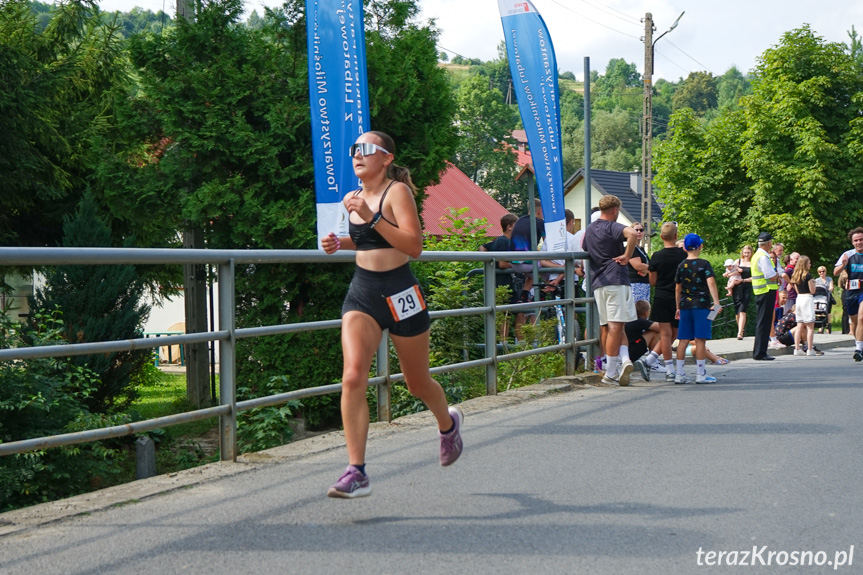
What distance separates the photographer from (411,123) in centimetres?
1593

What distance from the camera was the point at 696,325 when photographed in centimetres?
1155

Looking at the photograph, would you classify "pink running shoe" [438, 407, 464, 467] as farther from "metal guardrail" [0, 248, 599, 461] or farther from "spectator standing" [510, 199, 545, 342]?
"spectator standing" [510, 199, 545, 342]

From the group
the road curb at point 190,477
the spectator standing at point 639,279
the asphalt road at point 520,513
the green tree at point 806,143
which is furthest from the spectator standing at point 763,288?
the green tree at point 806,143

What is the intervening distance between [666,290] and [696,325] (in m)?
0.54

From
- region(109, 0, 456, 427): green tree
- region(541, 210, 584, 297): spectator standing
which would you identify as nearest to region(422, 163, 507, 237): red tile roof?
region(109, 0, 456, 427): green tree

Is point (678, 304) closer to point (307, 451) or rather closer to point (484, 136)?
point (307, 451)

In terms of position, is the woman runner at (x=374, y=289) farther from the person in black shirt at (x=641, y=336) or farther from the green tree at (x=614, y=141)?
the green tree at (x=614, y=141)

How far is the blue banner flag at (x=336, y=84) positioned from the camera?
11.8 m

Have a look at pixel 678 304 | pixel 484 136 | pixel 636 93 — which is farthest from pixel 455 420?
pixel 636 93

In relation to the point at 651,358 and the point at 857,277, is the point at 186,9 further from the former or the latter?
the point at 857,277

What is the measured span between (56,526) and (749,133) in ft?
127

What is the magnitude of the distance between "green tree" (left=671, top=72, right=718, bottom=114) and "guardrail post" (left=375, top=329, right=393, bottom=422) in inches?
6598

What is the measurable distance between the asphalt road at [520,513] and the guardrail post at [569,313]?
3.11 metres

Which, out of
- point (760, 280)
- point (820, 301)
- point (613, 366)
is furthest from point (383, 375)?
point (820, 301)
